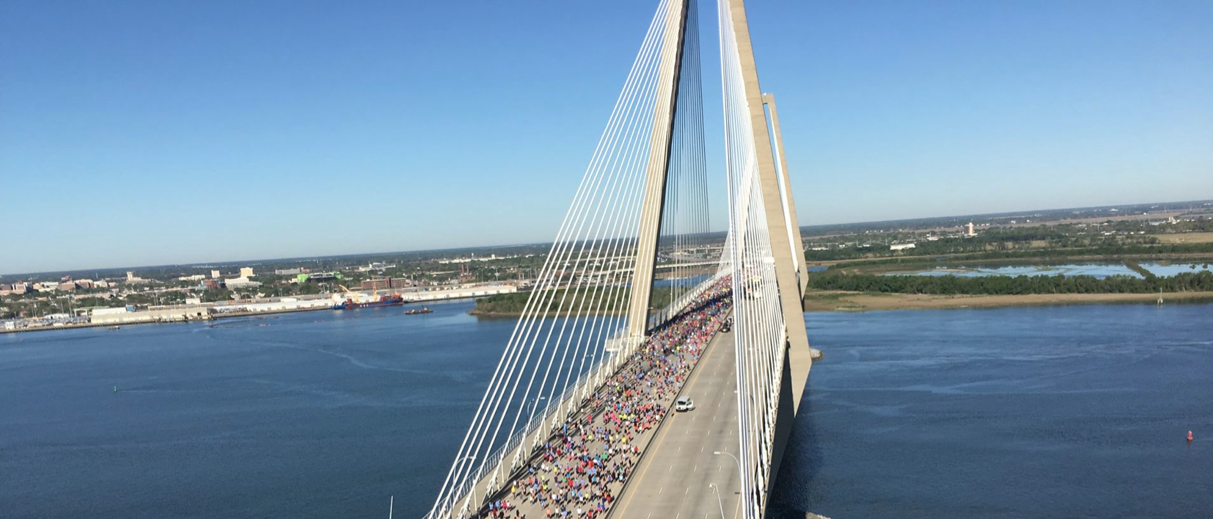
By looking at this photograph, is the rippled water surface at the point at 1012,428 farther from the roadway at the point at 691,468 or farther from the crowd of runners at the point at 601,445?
the crowd of runners at the point at 601,445

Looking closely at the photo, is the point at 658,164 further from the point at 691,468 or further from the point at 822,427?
the point at 691,468

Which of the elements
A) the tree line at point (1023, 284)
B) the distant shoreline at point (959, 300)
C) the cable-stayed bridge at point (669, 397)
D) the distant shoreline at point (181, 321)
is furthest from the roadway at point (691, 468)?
the distant shoreline at point (181, 321)

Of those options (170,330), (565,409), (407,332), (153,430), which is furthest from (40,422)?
(170,330)

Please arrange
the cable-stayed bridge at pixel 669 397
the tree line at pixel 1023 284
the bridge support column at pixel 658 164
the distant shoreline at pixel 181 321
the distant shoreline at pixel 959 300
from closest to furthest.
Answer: the cable-stayed bridge at pixel 669 397
the bridge support column at pixel 658 164
the distant shoreline at pixel 959 300
the tree line at pixel 1023 284
the distant shoreline at pixel 181 321

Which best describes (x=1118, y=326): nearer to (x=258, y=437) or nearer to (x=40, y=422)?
(x=258, y=437)

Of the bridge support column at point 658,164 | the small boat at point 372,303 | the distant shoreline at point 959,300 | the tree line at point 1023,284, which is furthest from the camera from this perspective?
the small boat at point 372,303

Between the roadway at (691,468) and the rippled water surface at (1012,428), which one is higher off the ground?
the roadway at (691,468)

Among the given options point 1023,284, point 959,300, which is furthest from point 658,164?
point 1023,284
